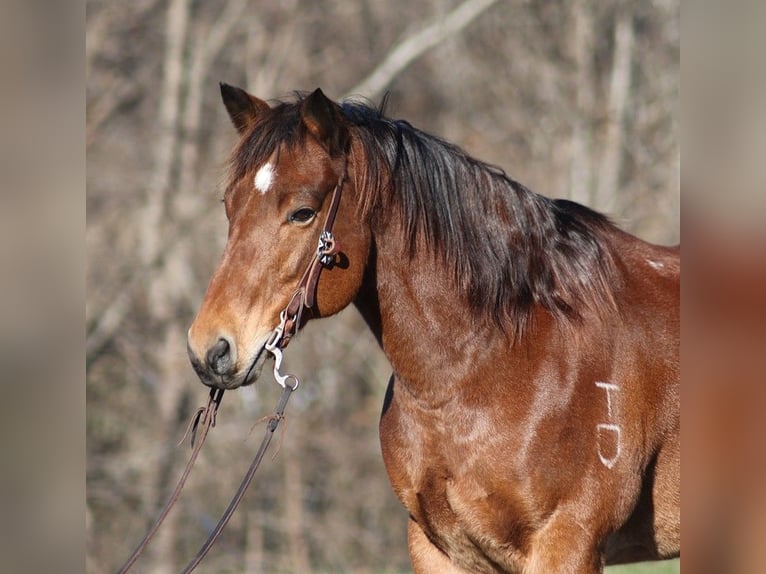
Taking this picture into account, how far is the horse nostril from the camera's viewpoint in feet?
7.68

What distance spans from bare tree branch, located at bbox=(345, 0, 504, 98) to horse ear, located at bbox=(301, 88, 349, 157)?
739 centimetres

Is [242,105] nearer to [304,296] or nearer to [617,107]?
[304,296]

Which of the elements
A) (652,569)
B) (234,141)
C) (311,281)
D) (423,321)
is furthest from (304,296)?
(234,141)

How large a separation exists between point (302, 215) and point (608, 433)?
109 cm

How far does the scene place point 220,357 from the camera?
2.35 metres

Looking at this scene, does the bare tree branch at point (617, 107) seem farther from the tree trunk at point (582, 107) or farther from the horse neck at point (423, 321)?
the horse neck at point (423, 321)

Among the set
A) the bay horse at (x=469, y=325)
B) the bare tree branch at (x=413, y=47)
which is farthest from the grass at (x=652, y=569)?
the bare tree branch at (x=413, y=47)

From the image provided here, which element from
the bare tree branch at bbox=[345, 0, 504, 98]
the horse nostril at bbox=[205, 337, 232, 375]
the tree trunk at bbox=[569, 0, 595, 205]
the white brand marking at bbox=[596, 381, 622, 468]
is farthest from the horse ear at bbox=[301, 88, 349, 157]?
the tree trunk at bbox=[569, 0, 595, 205]

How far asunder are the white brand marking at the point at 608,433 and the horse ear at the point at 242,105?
1.31 metres

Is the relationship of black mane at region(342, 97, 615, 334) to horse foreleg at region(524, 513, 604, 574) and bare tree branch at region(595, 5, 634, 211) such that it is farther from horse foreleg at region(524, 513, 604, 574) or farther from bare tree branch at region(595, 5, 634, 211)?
bare tree branch at region(595, 5, 634, 211)

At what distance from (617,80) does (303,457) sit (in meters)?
5.85
